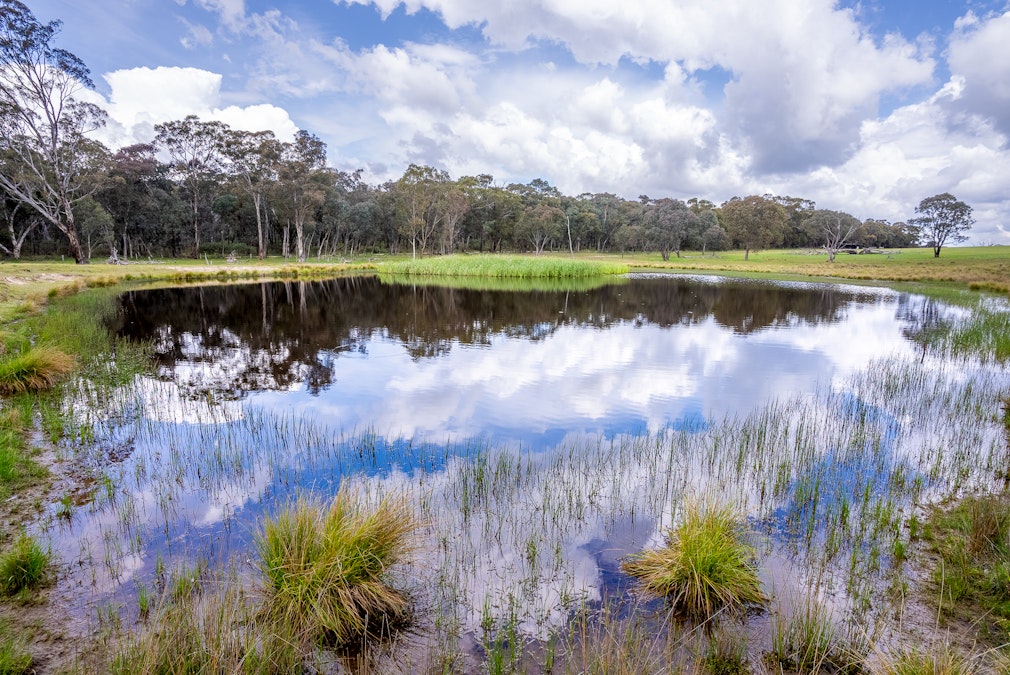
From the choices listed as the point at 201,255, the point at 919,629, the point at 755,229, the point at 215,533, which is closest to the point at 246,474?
the point at 215,533

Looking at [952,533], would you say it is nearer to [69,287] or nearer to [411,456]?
[411,456]

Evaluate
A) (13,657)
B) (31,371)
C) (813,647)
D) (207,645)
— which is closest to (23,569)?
(13,657)

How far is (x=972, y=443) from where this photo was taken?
7676 millimetres

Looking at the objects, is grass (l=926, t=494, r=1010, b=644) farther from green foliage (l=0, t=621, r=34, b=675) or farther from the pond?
green foliage (l=0, t=621, r=34, b=675)

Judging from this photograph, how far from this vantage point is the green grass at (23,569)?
4.05 m

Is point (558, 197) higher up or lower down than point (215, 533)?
higher up

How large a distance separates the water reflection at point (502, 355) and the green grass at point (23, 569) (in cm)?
455

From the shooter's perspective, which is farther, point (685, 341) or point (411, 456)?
point (685, 341)

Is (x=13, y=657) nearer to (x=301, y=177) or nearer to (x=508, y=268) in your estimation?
(x=508, y=268)

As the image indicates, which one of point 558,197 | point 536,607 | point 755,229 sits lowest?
point 536,607

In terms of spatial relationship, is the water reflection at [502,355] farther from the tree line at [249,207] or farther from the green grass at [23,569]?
the tree line at [249,207]

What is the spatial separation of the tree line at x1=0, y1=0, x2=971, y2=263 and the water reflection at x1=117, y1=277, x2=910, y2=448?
25.1 meters

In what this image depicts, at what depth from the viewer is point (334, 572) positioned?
392 cm

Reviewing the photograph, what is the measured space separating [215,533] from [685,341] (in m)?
15.4
